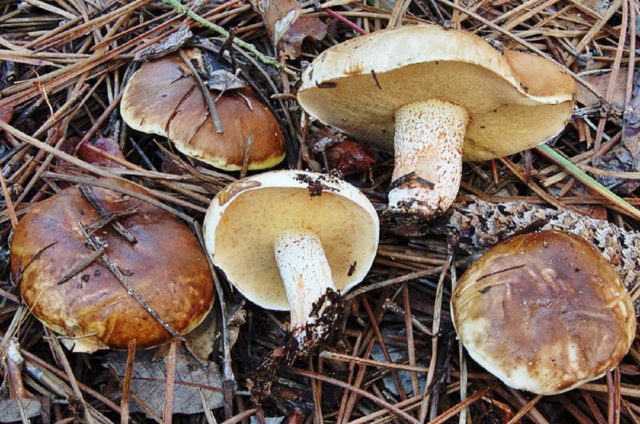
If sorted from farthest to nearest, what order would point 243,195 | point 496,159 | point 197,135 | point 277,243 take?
point 496,159, point 197,135, point 277,243, point 243,195

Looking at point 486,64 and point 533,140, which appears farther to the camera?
point 533,140

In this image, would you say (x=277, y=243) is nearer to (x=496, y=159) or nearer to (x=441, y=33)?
(x=441, y=33)

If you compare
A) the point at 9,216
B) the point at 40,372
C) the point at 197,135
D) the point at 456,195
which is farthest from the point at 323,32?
the point at 40,372

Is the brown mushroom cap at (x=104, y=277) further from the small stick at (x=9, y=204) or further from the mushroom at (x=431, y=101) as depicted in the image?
the mushroom at (x=431, y=101)

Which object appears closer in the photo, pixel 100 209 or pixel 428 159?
pixel 100 209

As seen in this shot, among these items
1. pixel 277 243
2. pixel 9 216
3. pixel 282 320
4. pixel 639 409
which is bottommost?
pixel 639 409

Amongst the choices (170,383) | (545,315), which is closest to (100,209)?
(170,383)

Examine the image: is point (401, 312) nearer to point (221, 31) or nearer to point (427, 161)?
point (427, 161)

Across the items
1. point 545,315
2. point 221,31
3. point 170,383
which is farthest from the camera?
point 221,31
